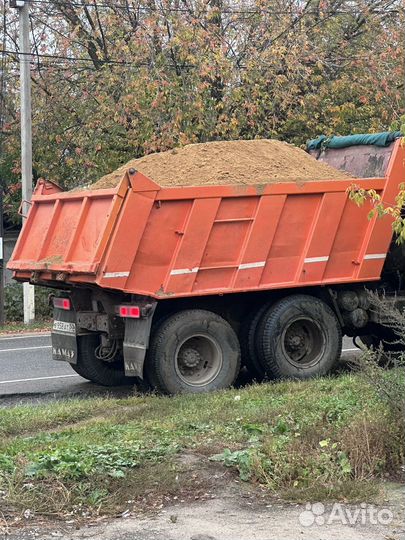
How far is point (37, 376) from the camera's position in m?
11.5

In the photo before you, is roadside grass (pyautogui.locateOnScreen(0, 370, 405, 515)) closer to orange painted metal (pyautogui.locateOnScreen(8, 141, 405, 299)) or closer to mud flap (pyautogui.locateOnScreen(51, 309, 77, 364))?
orange painted metal (pyautogui.locateOnScreen(8, 141, 405, 299))

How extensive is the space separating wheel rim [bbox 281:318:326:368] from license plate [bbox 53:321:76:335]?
2.50m

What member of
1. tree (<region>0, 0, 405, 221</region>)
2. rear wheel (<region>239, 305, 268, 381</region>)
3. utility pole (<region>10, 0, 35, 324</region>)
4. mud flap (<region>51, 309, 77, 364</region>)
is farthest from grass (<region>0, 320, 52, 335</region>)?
rear wheel (<region>239, 305, 268, 381</region>)

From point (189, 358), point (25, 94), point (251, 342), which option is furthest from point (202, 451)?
point (25, 94)

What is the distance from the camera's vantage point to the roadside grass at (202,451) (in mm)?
5297

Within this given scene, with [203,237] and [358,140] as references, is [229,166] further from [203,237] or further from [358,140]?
[358,140]

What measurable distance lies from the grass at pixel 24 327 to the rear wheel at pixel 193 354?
30.6ft

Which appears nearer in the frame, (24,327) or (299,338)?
(299,338)

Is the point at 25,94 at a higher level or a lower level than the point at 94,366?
higher

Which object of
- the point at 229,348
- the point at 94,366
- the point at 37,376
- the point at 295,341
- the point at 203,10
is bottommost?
the point at 37,376

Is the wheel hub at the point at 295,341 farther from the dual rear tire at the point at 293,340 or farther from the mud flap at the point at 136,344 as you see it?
the mud flap at the point at 136,344

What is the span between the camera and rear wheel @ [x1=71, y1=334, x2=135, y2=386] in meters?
10.4

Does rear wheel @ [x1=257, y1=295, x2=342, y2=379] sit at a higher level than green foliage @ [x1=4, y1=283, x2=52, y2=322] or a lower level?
higher

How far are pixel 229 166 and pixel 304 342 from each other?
2.29 m
